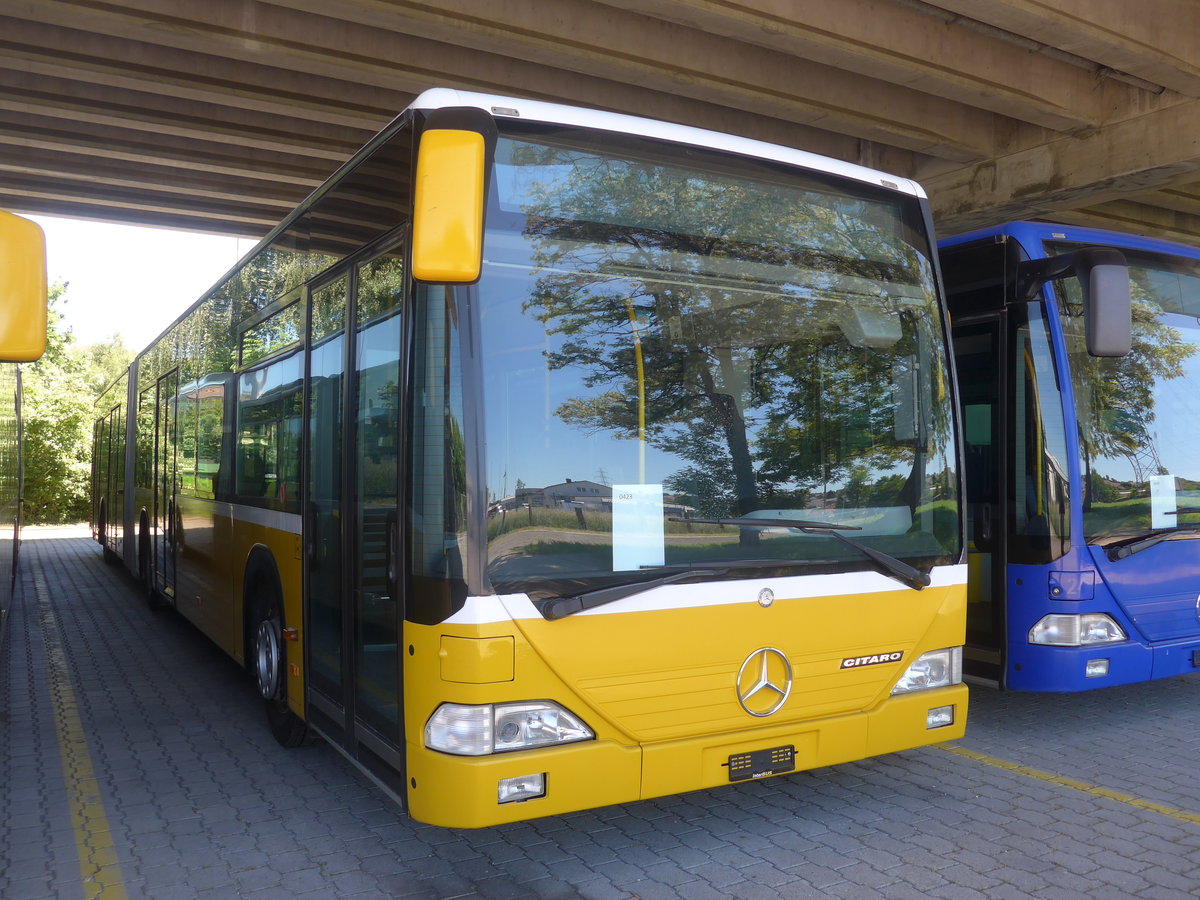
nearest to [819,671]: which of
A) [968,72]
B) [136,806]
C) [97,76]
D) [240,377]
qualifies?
[136,806]

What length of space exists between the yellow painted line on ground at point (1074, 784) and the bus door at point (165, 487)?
6.76 m

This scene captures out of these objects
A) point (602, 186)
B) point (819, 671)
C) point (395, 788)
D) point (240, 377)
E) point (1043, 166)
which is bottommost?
point (395, 788)

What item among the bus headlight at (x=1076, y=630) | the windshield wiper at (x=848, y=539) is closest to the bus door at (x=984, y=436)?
the bus headlight at (x=1076, y=630)

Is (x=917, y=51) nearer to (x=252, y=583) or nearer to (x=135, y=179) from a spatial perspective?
(x=252, y=583)

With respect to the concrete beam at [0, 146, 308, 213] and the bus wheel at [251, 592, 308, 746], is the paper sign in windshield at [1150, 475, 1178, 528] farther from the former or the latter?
the concrete beam at [0, 146, 308, 213]

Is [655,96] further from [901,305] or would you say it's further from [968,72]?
[901,305]

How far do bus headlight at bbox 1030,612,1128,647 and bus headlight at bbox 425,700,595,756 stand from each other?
3358 mm

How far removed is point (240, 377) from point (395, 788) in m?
3.75

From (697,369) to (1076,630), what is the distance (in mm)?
3197

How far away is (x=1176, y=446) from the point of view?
6352 mm

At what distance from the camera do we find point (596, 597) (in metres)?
3.69

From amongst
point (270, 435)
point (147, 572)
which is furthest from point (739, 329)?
point (147, 572)

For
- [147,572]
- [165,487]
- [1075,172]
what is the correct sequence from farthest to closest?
[1075,172]
[147,572]
[165,487]

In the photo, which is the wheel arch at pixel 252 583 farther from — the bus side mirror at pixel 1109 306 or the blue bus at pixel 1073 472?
the bus side mirror at pixel 1109 306
